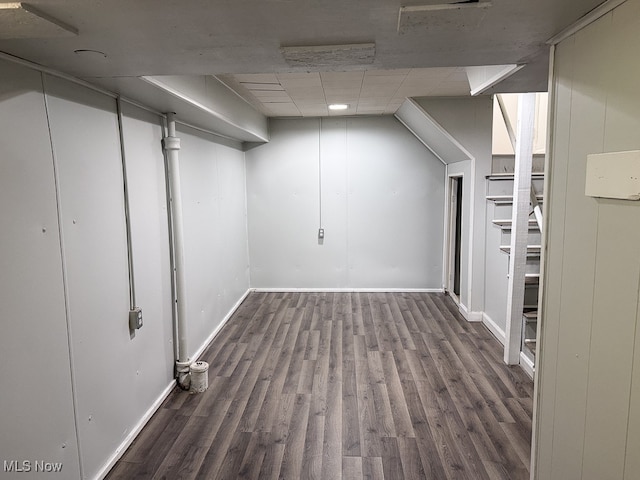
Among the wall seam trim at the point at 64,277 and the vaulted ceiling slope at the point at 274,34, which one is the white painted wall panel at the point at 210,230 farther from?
the vaulted ceiling slope at the point at 274,34

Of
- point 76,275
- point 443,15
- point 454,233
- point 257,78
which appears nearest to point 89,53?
point 76,275

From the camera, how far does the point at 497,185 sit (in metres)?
4.18

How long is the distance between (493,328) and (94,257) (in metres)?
3.64

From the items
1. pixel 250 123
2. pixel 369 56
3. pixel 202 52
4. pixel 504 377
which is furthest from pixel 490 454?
pixel 250 123

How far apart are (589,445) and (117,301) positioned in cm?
228

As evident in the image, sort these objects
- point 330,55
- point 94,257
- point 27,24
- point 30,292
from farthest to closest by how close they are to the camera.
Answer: point 94,257 < point 30,292 < point 330,55 < point 27,24

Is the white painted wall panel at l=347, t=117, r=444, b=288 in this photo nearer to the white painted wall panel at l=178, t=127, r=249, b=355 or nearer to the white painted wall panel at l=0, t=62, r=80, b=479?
the white painted wall panel at l=178, t=127, r=249, b=355

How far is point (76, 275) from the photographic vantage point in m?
1.92

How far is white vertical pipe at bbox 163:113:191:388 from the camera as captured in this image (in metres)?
2.91

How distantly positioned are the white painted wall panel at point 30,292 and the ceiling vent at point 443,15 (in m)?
1.47

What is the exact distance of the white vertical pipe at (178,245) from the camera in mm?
2914

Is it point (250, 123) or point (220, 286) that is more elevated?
point (250, 123)

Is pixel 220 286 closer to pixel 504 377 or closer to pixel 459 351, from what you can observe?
pixel 459 351

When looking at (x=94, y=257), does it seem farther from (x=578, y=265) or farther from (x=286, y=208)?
(x=286, y=208)
